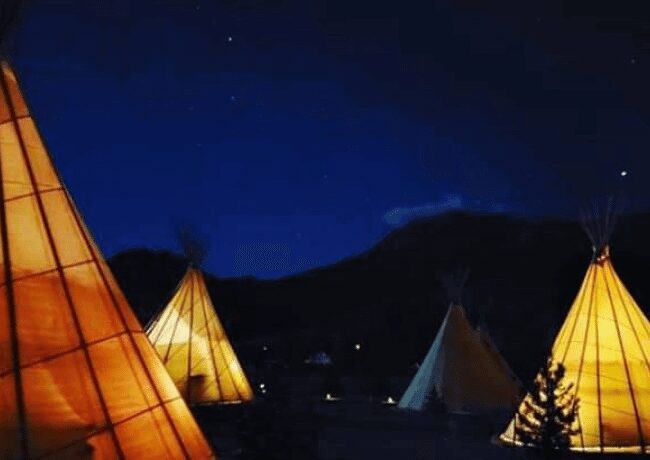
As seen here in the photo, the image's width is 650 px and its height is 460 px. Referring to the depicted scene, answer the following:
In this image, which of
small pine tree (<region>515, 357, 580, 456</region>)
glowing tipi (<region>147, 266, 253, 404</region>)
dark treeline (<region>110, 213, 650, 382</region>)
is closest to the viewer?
small pine tree (<region>515, 357, 580, 456</region>)

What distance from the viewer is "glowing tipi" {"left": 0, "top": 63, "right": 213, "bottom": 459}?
19.6 feet

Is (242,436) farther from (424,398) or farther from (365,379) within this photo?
(365,379)

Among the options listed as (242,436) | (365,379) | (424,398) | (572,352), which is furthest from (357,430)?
(365,379)

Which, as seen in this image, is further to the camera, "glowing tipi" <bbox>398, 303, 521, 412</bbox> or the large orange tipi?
"glowing tipi" <bbox>398, 303, 521, 412</bbox>

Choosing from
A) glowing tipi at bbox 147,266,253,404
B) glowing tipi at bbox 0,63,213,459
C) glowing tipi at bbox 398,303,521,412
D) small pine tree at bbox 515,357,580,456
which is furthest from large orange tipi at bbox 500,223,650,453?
glowing tipi at bbox 0,63,213,459

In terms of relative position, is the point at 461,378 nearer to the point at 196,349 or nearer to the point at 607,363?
the point at 196,349

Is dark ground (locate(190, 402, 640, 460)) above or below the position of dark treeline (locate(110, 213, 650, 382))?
below

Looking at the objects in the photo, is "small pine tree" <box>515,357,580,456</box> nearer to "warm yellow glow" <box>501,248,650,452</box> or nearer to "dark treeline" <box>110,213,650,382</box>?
"warm yellow glow" <box>501,248,650,452</box>

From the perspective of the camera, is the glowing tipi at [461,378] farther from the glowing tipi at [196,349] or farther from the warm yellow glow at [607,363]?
the warm yellow glow at [607,363]

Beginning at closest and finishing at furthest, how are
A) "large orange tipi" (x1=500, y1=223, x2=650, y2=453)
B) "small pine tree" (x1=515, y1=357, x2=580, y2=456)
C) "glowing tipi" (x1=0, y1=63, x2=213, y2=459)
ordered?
1. "glowing tipi" (x1=0, y1=63, x2=213, y2=459)
2. "small pine tree" (x1=515, y1=357, x2=580, y2=456)
3. "large orange tipi" (x1=500, y1=223, x2=650, y2=453)

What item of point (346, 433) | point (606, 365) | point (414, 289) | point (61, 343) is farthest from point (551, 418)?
point (414, 289)

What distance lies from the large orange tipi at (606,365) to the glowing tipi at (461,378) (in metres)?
5.39

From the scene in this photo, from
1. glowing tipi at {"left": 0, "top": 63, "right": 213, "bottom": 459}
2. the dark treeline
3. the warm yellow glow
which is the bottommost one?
glowing tipi at {"left": 0, "top": 63, "right": 213, "bottom": 459}

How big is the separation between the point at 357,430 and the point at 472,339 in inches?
166
